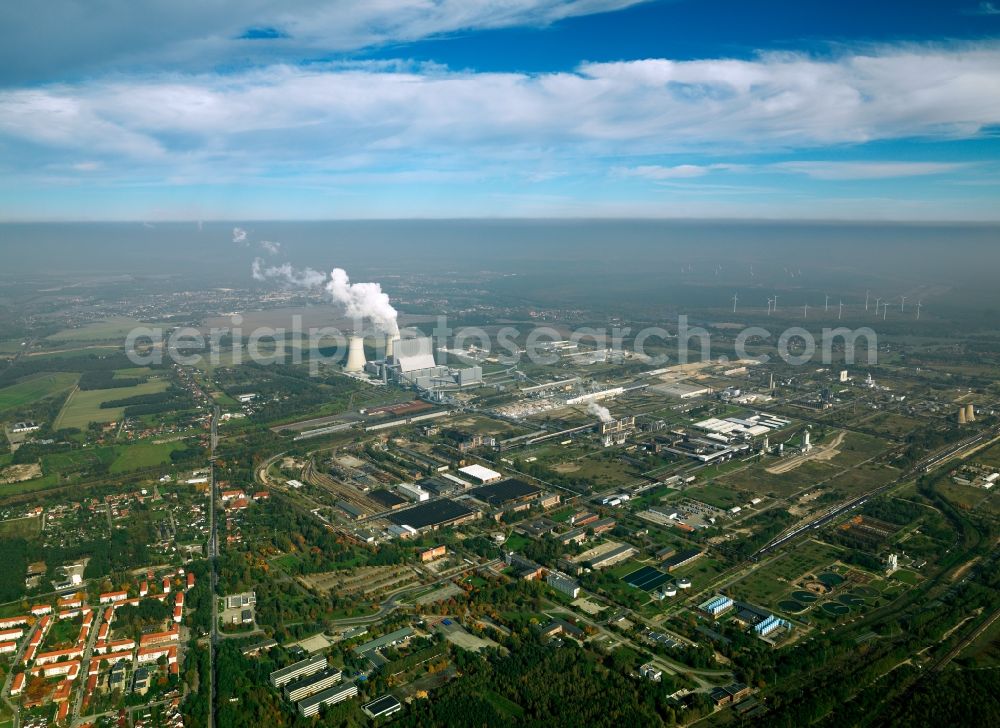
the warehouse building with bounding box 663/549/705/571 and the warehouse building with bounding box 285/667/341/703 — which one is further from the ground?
the warehouse building with bounding box 663/549/705/571

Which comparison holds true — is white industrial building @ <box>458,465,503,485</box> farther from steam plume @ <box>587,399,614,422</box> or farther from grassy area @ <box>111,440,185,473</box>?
grassy area @ <box>111,440,185,473</box>

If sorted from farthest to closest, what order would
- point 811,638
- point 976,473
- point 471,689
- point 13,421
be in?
point 13,421 < point 976,473 < point 811,638 < point 471,689

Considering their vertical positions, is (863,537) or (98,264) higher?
(98,264)

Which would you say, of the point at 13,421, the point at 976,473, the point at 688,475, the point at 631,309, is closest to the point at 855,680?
the point at 688,475

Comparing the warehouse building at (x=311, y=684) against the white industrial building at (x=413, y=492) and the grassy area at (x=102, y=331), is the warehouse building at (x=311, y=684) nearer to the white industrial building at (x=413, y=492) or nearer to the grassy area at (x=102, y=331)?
the white industrial building at (x=413, y=492)

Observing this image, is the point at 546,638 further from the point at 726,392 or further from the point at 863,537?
the point at 726,392

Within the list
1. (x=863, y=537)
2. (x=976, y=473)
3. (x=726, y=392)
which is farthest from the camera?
(x=726, y=392)

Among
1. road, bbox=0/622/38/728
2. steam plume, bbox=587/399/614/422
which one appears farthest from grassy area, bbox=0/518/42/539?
steam plume, bbox=587/399/614/422
